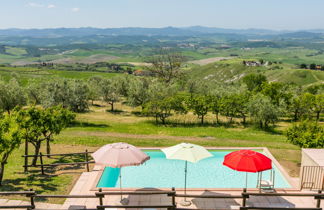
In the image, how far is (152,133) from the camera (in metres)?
34.9

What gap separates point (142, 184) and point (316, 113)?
155ft

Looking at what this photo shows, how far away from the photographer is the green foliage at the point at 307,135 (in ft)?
66.7

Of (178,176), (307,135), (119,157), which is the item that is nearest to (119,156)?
(119,157)

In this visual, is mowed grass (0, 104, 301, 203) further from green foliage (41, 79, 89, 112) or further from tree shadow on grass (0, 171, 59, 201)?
green foliage (41, 79, 89, 112)

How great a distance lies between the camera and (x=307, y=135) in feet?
68.9

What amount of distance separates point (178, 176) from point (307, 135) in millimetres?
10801

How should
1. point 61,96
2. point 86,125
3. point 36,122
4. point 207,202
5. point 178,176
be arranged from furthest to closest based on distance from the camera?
point 61,96
point 86,125
point 178,176
point 36,122
point 207,202

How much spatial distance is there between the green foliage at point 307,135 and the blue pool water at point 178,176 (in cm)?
303

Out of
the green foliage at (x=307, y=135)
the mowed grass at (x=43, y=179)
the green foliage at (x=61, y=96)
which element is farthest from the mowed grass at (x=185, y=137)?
the mowed grass at (x=43, y=179)

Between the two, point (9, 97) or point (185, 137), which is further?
point (9, 97)

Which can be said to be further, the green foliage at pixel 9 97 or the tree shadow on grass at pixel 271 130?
the green foliage at pixel 9 97

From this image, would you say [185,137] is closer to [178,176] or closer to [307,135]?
[178,176]

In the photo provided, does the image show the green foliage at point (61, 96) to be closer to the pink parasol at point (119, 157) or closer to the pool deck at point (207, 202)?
the pool deck at point (207, 202)

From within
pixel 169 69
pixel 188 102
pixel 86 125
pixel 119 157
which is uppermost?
pixel 169 69
